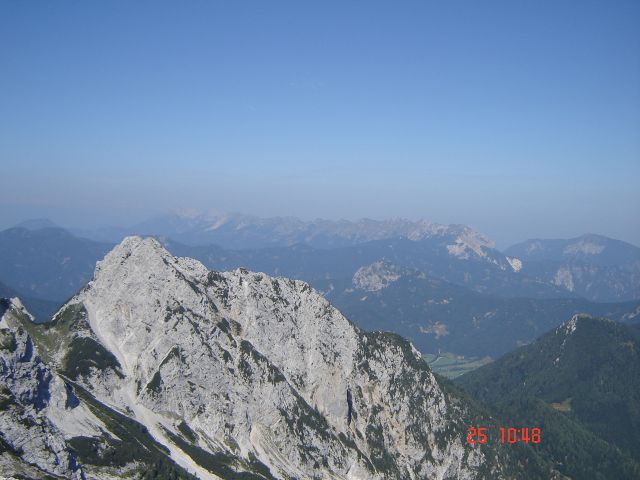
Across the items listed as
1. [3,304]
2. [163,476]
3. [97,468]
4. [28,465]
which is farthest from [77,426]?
[3,304]

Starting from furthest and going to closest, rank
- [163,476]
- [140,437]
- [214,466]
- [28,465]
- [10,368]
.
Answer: [214,466] → [140,437] → [163,476] → [10,368] → [28,465]

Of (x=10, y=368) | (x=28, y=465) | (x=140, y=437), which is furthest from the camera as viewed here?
(x=140, y=437)

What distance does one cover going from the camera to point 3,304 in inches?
7844

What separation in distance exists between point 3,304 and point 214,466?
299 ft

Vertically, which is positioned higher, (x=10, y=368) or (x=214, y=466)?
(x=10, y=368)

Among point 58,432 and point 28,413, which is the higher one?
point 28,413

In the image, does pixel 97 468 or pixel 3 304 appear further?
pixel 3 304

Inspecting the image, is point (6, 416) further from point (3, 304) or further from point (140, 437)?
point (3, 304)

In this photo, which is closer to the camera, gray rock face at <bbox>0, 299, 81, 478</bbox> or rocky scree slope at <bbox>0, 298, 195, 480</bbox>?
gray rock face at <bbox>0, 299, 81, 478</bbox>

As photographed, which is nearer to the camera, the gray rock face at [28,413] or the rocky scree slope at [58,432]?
the gray rock face at [28,413]

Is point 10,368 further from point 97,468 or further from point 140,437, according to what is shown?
point 140,437

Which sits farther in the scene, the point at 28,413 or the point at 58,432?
the point at 58,432

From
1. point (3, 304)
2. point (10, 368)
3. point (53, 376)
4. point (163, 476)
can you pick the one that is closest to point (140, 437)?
point (163, 476)

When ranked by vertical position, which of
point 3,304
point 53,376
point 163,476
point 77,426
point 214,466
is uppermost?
point 3,304
